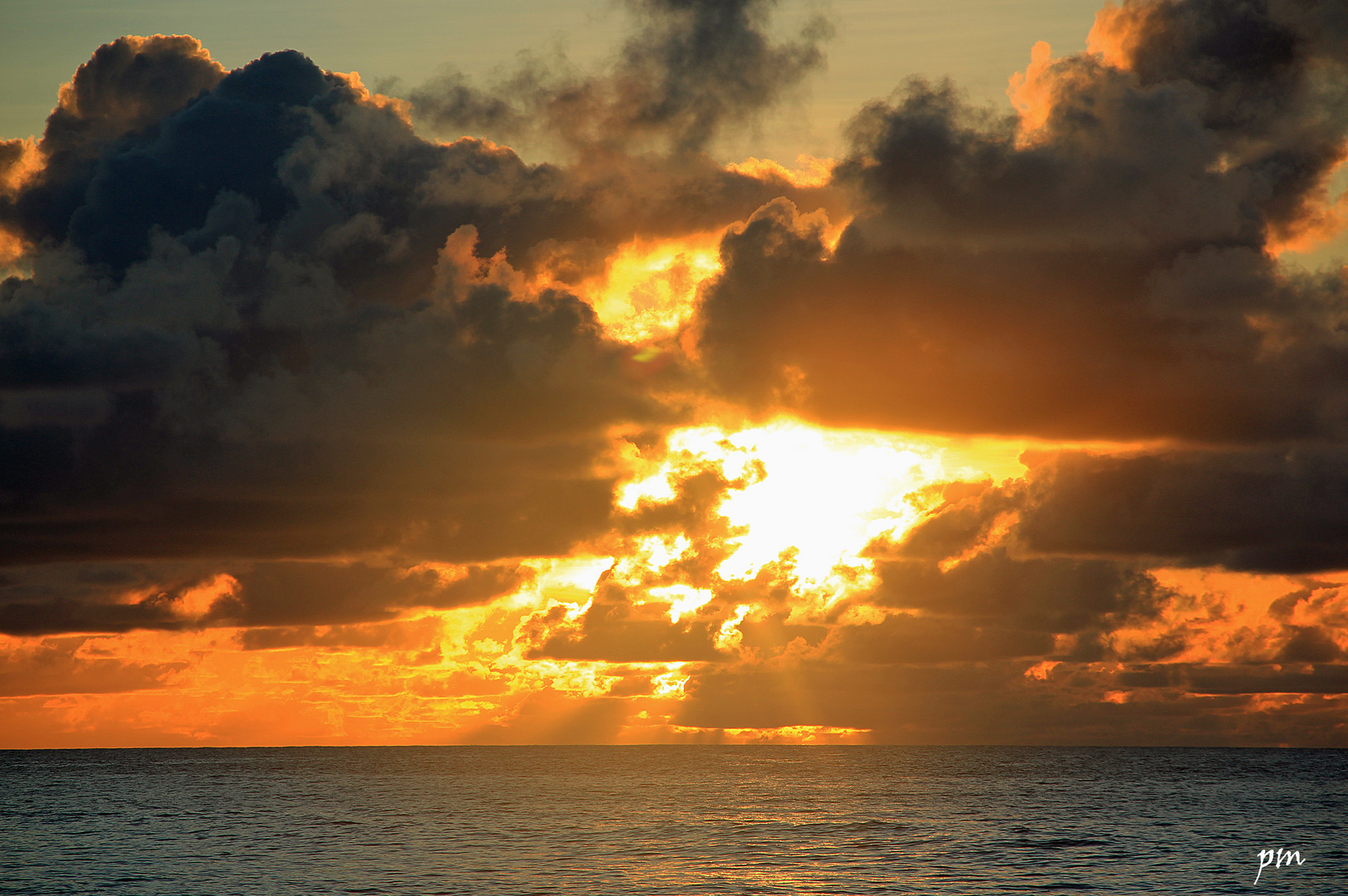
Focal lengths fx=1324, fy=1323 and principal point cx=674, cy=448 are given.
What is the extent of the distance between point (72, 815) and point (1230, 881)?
435 feet

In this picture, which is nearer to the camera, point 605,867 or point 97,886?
point 97,886

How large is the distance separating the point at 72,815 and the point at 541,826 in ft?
209

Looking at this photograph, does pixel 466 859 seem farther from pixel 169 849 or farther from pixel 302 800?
pixel 302 800

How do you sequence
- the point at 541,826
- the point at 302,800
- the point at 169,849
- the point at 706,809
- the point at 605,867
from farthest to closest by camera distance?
the point at 302,800, the point at 706,809, the point at 541,826, the point at 169,849, the point at 605,867

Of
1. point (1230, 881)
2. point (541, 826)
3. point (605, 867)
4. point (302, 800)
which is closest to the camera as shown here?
point (1230, 881)

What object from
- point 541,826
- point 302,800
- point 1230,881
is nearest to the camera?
point 1230,881

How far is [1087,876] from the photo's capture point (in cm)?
9494

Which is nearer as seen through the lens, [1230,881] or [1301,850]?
[1230,881]

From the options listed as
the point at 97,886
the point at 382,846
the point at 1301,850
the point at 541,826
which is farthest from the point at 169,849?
the point at 1301,850

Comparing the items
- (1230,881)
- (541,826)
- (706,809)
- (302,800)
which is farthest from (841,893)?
(302,800)

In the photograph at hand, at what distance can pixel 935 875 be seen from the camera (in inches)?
3777

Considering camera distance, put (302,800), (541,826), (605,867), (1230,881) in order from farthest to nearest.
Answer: (302,800)
(541,826)
(605,867)
(1230,881)

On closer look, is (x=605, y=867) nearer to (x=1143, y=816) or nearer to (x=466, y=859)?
(x=466, y=859)

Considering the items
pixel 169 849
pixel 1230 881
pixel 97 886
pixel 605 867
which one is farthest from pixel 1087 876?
pixel 169 849
